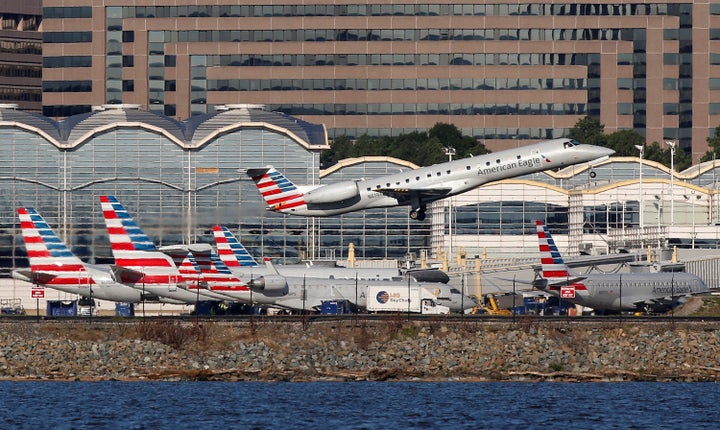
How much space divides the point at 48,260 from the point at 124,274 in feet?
28.8

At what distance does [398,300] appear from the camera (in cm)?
12112

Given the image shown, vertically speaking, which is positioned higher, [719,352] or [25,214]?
[25,214]

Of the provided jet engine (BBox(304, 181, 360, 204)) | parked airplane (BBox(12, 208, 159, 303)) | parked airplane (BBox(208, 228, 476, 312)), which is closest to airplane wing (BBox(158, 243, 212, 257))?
parked airplane (BBox(208, 228, 476, 312))

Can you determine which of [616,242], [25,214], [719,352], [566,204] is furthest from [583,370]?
[566,204]

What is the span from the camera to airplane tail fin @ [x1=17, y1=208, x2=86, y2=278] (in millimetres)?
128125

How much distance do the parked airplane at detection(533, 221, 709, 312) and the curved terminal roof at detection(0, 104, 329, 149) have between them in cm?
5434

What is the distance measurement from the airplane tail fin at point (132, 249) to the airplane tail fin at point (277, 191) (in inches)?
347

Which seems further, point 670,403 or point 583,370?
point 583,370

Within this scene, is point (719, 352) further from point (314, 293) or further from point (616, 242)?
point (616, 242)

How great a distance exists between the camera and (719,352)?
102 m

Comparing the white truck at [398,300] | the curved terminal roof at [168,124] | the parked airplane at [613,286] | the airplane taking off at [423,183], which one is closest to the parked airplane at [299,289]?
the white truck at [398,300]

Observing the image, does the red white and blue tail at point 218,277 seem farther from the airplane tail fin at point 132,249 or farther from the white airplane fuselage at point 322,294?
the airplane tail fin at point 132,249

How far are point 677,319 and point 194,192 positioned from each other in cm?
7764

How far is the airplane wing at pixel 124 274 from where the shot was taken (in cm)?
12219
